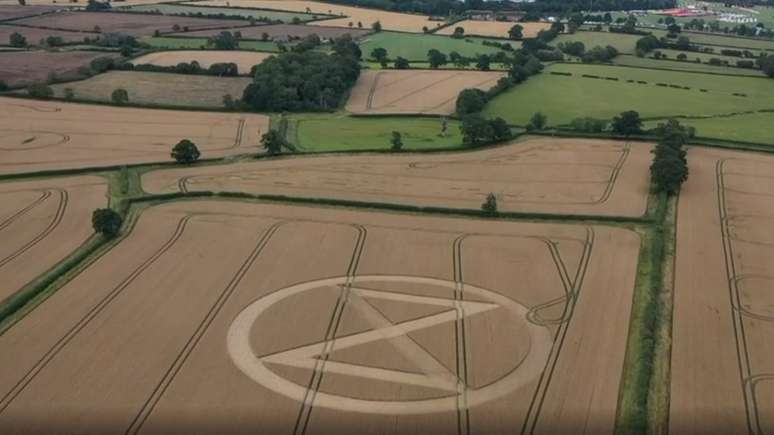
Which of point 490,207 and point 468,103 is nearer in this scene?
point 490,207

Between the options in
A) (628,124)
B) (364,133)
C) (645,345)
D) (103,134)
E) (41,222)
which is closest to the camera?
(645,345)

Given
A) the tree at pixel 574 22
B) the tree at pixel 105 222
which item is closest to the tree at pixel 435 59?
the tree at pixel 574 22

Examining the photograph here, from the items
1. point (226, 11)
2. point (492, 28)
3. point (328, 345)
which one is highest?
point (226, 11)

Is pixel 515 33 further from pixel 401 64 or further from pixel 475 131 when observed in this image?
pixel 475 131

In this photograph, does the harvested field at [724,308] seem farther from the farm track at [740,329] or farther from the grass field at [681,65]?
the grass field at [681,65]

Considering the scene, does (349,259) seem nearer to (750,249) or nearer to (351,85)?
(750,249)

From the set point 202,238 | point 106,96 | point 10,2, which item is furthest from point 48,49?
point 202,238

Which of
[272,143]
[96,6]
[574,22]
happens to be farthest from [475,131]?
[96,6]
